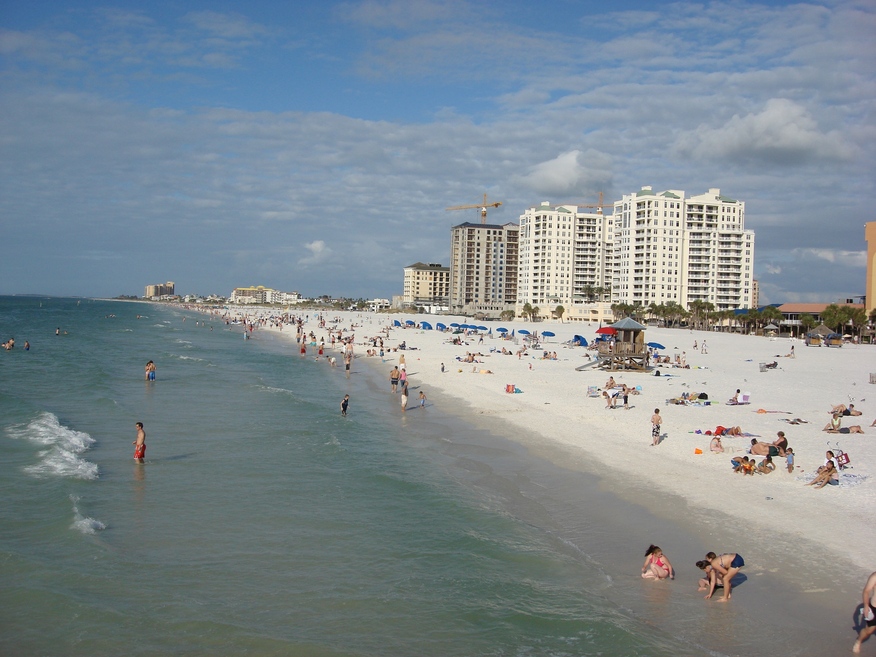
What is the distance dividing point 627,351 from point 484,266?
126 m

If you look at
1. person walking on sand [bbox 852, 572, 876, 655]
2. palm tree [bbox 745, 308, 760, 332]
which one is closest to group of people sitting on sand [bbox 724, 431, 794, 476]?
person walking on sand [bbox 852, 572, 876, 655]

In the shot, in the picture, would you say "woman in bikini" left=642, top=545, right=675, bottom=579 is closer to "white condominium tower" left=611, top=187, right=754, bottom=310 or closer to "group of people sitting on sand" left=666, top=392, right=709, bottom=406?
"group of people sitting on sand" left=666, top=392, right=709, bottom=406

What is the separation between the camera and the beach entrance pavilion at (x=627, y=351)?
37.0 meters

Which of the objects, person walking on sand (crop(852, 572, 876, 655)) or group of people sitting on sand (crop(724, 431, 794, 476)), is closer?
person walking on sand (crop(852, 572, 876, 655))

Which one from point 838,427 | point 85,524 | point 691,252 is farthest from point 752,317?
point 85,524

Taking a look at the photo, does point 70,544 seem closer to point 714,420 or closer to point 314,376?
point 714,420

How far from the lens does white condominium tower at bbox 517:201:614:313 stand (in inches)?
5349

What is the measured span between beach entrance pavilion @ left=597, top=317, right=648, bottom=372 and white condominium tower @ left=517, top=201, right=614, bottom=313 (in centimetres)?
9556

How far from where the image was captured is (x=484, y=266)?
163 metres

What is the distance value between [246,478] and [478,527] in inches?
249

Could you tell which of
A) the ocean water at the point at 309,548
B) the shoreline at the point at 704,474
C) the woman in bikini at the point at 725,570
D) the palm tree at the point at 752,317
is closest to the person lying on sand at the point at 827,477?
the shoreline at the point at 704,474

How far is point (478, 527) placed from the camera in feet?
42.9

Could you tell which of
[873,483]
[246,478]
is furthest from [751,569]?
[246,478]

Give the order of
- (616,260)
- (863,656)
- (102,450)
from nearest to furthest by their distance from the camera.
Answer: (863,656) → (102,450) → (616,260)
